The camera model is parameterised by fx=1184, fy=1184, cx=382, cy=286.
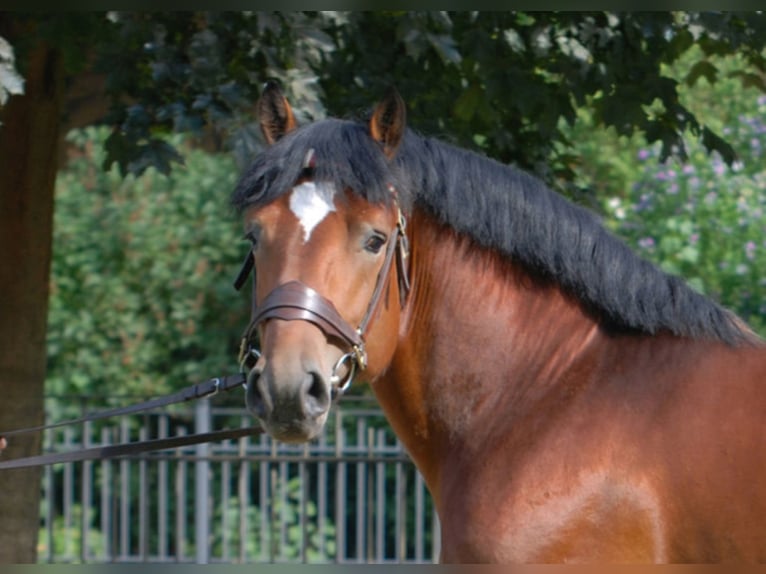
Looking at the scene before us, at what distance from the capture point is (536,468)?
9.55ft

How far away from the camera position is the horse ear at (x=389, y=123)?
3107 millimetres

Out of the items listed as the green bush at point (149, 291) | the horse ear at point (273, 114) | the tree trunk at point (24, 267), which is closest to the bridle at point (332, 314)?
the horse ear at point (273, 114)

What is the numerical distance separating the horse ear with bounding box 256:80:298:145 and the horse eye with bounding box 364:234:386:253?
1.50 ft

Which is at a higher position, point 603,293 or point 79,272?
point 79,272

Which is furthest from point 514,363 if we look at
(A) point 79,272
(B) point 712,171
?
(A) point 79,272

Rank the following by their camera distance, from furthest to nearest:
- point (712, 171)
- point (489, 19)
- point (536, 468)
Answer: point (712, 171) < point (489, 19) < point (536, 468)

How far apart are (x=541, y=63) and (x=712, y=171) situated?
4.59 meters

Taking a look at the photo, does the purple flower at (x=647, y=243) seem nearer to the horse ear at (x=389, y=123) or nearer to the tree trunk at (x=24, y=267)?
the tree trunk at (x=24, y=267)

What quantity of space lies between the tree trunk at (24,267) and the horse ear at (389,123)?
9.48 ft

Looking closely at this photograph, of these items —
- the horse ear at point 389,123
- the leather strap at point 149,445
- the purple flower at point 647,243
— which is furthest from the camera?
the purple flower at point 647,243

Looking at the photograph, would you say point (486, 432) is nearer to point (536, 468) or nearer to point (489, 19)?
point (536, 468)

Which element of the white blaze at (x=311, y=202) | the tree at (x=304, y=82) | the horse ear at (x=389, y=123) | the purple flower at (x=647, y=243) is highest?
the purple flower at (x=647, y=243)

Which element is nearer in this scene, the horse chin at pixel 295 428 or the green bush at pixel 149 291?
the horse chin at pixel 295 428

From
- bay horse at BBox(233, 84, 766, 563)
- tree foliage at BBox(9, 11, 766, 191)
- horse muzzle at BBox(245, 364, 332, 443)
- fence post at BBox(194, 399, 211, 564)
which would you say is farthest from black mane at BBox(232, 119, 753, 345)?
fence post at BBox(194, 399, 211, 564)
